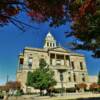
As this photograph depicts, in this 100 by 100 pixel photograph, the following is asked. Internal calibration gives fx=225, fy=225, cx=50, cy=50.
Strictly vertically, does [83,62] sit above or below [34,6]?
above

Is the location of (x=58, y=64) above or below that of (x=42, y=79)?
above

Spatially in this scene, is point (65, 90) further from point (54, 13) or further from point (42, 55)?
point (54, 13)

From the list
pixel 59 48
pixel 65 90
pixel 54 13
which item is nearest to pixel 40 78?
pixel 65 90

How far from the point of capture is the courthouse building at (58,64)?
5781cm

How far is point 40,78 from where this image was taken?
43188mm

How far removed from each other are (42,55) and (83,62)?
13.5 metres

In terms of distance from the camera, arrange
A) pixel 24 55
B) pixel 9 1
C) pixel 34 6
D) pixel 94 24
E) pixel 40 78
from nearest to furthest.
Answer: pixel 9 1 < pixel 34 6 < pixel 94 24 < pixel 40 78 < pixel 24 55

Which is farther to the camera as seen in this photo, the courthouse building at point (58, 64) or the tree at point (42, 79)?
the courthouse building at point (58, 64)

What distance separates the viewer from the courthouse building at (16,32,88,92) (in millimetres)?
57812

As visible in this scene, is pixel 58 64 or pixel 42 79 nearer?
pixel 42 79

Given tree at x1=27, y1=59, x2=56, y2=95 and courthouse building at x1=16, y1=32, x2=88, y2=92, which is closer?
tree at x1=27, y1=59, x2=56, y2=95

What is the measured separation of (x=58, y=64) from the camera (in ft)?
207

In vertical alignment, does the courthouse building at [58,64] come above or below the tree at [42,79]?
above

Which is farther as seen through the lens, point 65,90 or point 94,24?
point 65,90
